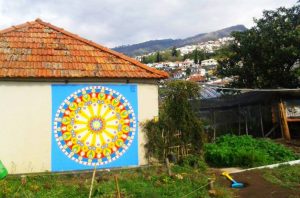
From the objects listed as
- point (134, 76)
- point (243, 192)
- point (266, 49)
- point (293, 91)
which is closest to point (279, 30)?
point (266, 49)

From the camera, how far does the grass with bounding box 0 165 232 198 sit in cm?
802

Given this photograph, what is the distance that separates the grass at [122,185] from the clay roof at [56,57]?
110 inches

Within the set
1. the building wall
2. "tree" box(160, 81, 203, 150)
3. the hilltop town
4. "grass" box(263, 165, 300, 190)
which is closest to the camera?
"grass" box(263, 165, 300, 190)

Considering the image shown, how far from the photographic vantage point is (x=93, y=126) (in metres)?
10.6

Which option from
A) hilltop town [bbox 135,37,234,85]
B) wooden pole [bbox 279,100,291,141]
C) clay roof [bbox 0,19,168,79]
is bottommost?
wooden pole [bbox 279,100,291,141]

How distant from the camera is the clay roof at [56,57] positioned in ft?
33.8

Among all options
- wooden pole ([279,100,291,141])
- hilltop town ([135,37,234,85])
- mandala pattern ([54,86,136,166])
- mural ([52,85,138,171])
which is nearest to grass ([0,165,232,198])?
mural ([52,85,138,171])

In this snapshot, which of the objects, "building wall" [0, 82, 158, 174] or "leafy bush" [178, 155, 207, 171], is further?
"leafy bush" [178, 155, 207, 171]

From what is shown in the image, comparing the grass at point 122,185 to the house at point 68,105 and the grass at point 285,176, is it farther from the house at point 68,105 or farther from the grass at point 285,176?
the grass at point 285,176

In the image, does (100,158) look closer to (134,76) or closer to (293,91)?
(134,76)

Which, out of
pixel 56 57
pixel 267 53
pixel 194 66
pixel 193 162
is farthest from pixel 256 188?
pixel 194 66

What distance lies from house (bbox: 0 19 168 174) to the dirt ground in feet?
9.20

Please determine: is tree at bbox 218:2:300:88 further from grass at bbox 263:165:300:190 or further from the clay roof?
the clay roof

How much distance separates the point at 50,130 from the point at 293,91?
36.7 feet
